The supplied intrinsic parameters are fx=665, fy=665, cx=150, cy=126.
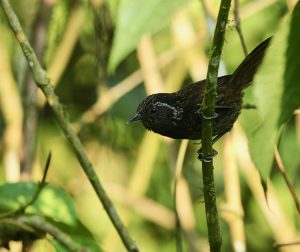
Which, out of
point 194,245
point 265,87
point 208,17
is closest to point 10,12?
point 265,87

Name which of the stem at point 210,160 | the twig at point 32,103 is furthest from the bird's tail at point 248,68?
the twig at point 32,103

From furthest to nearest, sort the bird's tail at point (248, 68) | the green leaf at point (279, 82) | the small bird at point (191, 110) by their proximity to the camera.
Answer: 1. the small bird at point (191, 110)
2. the bird's tail at point (248, 68)
3. the green leaf at point (279, 82)

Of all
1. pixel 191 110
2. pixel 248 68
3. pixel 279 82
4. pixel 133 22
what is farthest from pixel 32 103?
pixel 279 82

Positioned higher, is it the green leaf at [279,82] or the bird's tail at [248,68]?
the bird's tail at [248,68]

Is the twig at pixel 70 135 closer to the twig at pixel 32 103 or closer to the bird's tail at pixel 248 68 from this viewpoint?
the bird's tail at pixel 248 68

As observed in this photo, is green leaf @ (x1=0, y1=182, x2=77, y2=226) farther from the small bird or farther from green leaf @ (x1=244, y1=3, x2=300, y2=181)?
the small bird

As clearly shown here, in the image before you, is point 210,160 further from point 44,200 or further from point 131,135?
point 131,135
